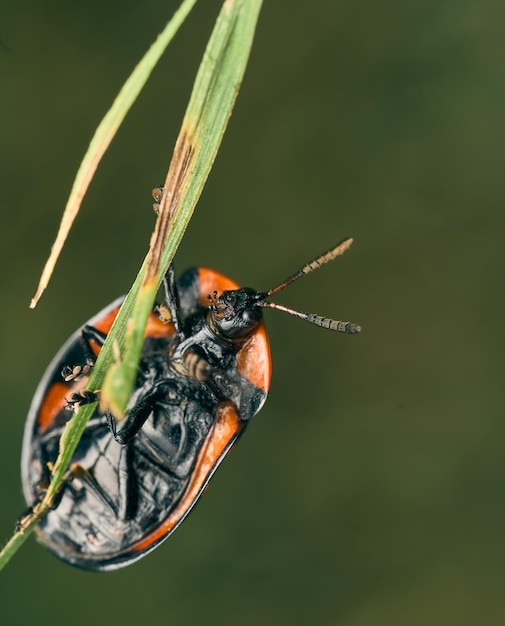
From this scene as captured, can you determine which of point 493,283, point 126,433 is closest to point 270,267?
point 493,283

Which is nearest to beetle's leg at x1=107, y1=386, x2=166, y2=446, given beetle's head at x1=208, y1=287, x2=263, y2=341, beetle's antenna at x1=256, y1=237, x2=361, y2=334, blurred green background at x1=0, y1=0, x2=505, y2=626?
beetle's head at x1=208, y1=287, x2=263, y2=341

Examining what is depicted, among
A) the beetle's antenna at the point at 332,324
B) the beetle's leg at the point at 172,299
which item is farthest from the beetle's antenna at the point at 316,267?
the beetle's leg at the point at 172,299

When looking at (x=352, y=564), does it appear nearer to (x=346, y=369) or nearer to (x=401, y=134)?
(x=346, y=369)

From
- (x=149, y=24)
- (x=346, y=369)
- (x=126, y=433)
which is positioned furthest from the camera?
(x=346, y=369)

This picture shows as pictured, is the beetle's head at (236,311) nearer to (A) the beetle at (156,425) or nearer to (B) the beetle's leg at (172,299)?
(A) the beetle at (156,425)

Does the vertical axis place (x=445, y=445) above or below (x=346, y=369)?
below

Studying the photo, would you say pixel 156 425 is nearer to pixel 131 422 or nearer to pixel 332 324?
pixel 131 422

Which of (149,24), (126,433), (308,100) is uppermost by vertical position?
(149,24)
